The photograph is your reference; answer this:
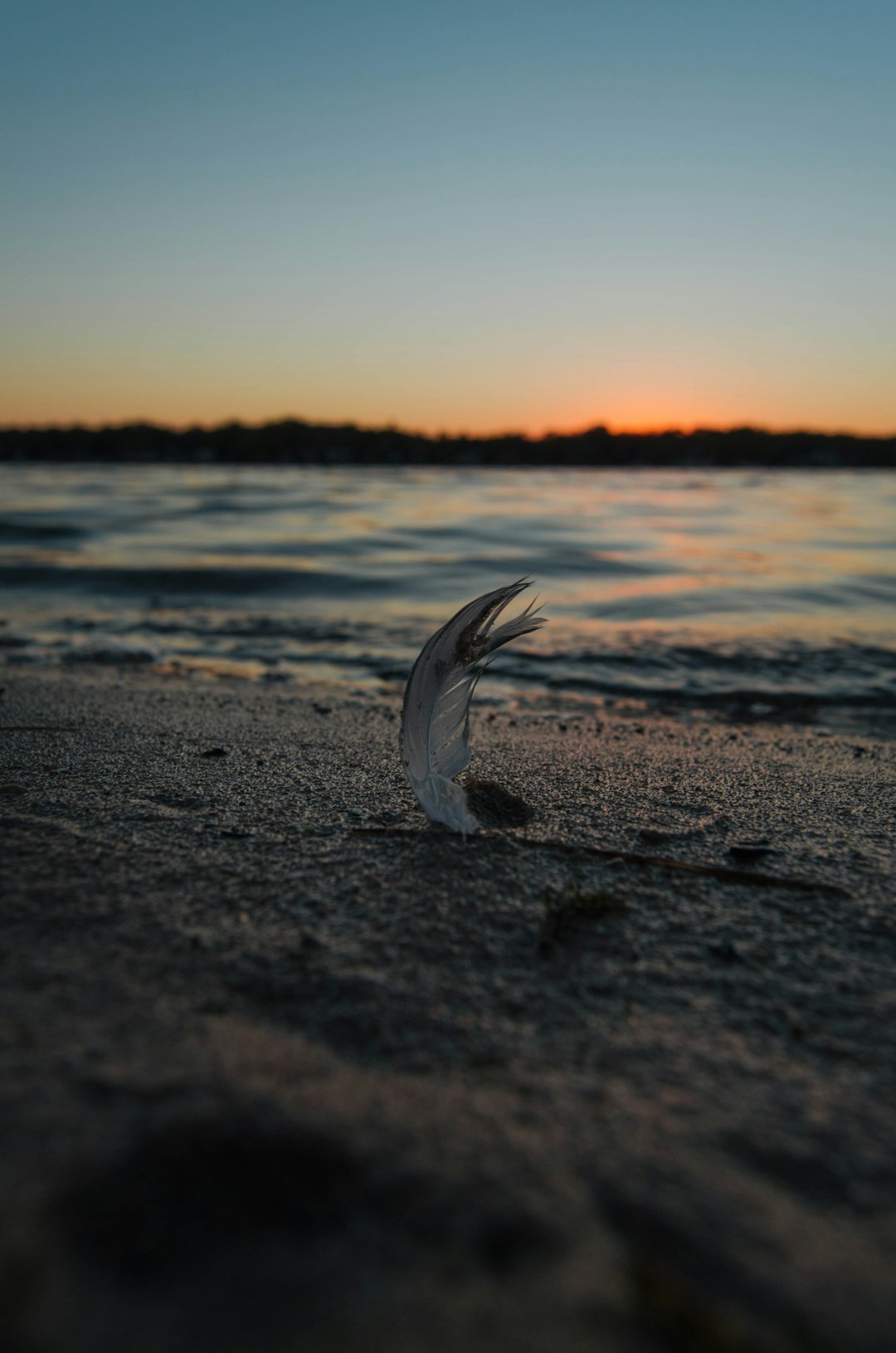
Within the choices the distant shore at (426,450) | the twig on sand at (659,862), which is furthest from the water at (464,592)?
the distant shore at (426,450)

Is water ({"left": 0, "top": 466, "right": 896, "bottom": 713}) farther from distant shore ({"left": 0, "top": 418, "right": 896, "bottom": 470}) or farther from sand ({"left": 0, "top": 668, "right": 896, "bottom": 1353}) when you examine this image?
distant shore ({"left": 0, "top": 418, "right": 896, "bottom": 470})

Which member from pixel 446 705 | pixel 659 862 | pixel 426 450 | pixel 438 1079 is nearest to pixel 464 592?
pixel 446 705

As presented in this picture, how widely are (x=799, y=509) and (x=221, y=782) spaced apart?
51.6ft

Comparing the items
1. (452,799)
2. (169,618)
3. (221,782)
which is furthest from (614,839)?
(169,618)

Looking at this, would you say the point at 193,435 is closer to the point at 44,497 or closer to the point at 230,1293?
the point at 44,497

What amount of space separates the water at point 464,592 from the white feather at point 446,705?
79.8 inches

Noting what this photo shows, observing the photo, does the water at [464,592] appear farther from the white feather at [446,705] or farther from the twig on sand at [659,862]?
the twig on sand at [659,862]

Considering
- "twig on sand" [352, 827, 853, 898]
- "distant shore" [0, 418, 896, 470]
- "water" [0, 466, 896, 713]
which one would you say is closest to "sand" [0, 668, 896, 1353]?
"twig on sand" [352, 827, 853, 898]

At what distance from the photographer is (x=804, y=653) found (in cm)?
516

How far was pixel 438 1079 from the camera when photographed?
118 centimetres

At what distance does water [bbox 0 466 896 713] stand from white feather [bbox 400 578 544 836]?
2.03m

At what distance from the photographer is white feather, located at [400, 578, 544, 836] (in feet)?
6.84

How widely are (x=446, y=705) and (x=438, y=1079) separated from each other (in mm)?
1096

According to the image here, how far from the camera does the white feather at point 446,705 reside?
2.08m
